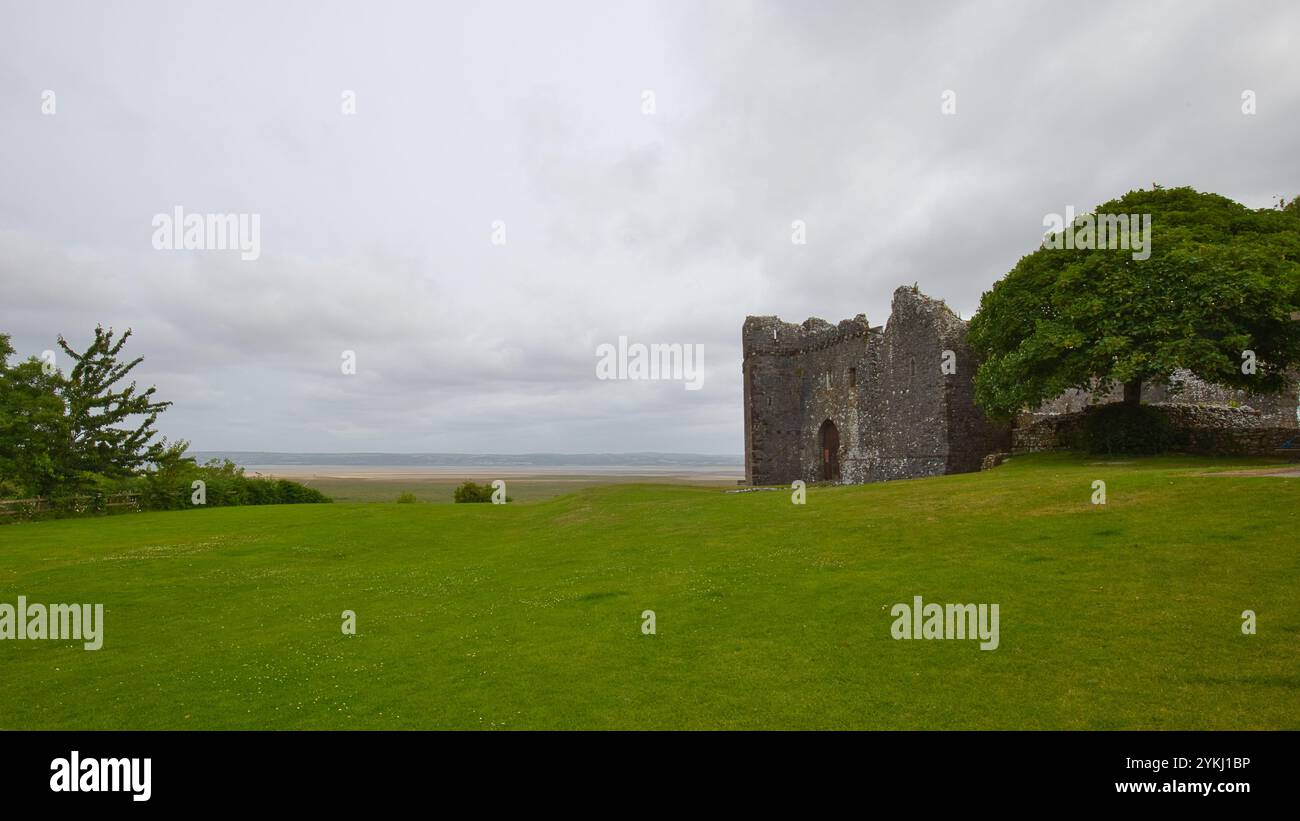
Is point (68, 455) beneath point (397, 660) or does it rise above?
above

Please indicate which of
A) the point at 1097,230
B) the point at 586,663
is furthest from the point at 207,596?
the point at 1097,230

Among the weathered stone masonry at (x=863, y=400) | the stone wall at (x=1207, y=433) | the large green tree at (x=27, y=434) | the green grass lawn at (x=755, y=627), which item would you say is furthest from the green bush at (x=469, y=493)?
the stone wall at (x=1207, y=433)

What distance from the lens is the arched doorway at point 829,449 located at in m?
44.1

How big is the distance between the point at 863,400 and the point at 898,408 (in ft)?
11.0

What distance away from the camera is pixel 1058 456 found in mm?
27438

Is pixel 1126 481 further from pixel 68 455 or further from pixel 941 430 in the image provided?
pixel 68 455

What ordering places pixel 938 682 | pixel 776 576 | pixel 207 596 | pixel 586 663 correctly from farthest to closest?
pixel 207 596 → pixel 776 576 → pixel 586 663 → pixel 938 682

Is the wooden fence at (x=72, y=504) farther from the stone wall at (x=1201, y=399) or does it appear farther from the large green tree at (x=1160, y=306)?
the stone wall at (x=1201, y=399)

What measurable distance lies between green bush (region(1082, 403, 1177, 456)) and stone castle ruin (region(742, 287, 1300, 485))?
104 cm

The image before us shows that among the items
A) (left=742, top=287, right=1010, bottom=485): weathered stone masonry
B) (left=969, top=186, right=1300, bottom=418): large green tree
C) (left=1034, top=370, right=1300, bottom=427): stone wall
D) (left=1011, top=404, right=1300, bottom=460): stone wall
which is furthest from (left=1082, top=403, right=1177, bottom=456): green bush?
(left=742, top=287, right=1010, bottom=485): weathered stone masonry

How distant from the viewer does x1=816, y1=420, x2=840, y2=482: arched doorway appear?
44.1 meters

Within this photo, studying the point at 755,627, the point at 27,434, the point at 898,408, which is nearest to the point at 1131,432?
the point at 898,408

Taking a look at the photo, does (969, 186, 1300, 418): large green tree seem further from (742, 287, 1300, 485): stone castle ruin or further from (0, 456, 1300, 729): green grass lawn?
(0, 456, 1300, 729): green grass lawn

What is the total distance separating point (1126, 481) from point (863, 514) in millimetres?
6153
